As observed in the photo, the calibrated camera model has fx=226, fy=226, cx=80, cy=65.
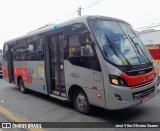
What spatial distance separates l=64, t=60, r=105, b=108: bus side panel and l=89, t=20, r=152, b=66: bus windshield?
0.64 meters

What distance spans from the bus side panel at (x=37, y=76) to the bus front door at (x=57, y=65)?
573 millimetres

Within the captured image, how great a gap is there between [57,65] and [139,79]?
3063mm

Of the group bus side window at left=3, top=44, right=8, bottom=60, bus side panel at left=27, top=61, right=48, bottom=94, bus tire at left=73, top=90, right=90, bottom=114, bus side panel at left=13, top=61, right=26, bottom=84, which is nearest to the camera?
bus tire at left=73, top=90, right=90, bottom=114

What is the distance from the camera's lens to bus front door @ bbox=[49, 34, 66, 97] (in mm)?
7637

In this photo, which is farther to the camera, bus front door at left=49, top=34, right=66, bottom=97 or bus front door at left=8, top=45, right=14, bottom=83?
bus front door at left=8, top=45, right=14, bottom=83

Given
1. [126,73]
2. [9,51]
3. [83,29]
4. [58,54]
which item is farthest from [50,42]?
[9,51]

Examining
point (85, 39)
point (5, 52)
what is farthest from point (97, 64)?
point (5, 52)

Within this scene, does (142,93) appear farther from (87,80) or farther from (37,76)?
(37,76)

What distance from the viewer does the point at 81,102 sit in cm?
676

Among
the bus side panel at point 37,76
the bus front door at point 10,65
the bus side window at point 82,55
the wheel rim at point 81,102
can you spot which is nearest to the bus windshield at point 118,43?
the bus side window at point 82,55

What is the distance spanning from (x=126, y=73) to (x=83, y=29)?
5.87ft

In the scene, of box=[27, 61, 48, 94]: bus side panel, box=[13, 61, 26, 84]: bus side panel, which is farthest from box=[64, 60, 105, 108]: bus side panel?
box=[13, 61, 26, 84]: bus side panel

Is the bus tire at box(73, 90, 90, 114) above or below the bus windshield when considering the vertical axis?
below

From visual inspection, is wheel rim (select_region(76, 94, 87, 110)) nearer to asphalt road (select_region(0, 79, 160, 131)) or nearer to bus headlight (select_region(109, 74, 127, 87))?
asphalt road (select_region(0, 79, 160, 131))
